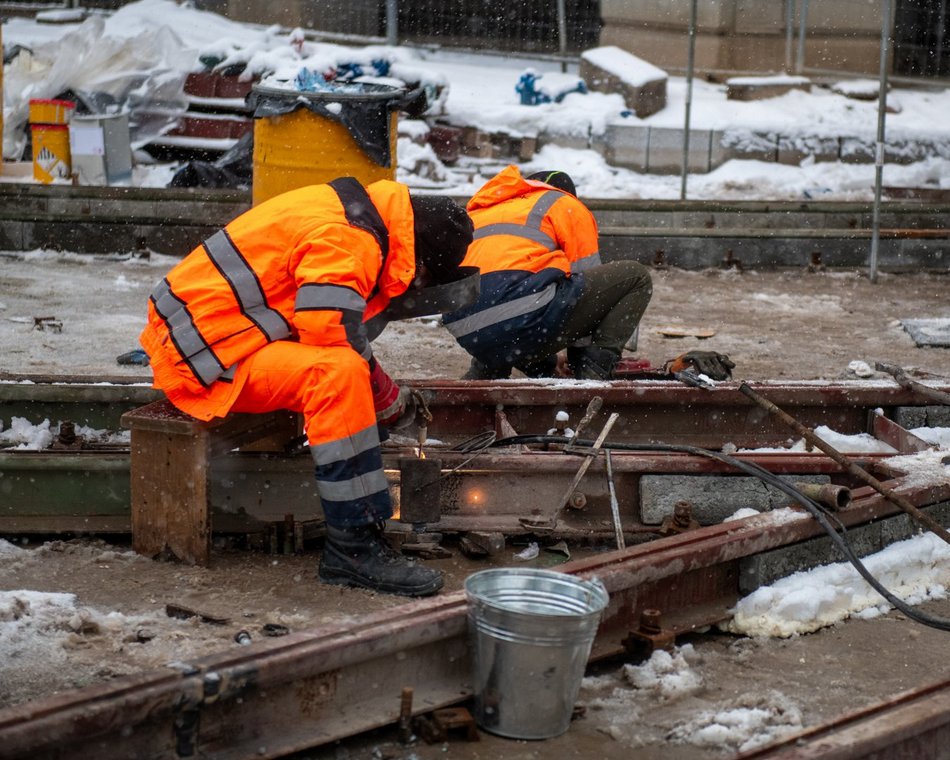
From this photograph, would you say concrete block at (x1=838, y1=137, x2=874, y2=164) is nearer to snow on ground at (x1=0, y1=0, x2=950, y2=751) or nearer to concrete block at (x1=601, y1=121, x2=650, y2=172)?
snow on ground at (x1=0, y1=0, x2=950, y2=751)

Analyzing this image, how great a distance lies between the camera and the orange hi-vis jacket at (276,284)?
14.9 feet

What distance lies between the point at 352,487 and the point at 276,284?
0.75 m

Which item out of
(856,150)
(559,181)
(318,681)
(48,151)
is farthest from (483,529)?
(856,150)

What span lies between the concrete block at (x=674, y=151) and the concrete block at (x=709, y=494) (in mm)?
9806

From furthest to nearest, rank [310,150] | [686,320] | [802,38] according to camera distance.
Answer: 1. [802,38]
2. [686,320]
3. [310,150]

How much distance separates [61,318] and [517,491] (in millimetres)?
4705

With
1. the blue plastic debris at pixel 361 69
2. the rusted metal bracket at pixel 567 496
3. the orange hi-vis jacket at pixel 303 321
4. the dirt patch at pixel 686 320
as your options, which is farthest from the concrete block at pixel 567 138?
the orange hi-vis jacket at pixel 303 321

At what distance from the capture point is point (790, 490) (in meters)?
4.94

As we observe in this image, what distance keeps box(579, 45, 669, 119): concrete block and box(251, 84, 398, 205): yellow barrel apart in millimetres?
6641

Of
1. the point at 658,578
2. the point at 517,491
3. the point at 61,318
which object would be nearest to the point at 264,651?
the point at 658,578

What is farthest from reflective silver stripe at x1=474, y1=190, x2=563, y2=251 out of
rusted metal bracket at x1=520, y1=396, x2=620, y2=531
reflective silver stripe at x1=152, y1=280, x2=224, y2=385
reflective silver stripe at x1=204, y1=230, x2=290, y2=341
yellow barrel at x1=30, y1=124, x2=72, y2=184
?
yellow barrel at x1=30, y1=124, x2=72, y2=184

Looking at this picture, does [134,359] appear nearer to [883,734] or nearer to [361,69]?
[883,734]

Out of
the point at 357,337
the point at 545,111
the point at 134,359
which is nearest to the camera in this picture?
the point at 357,337

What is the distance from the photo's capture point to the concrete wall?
15.9m
